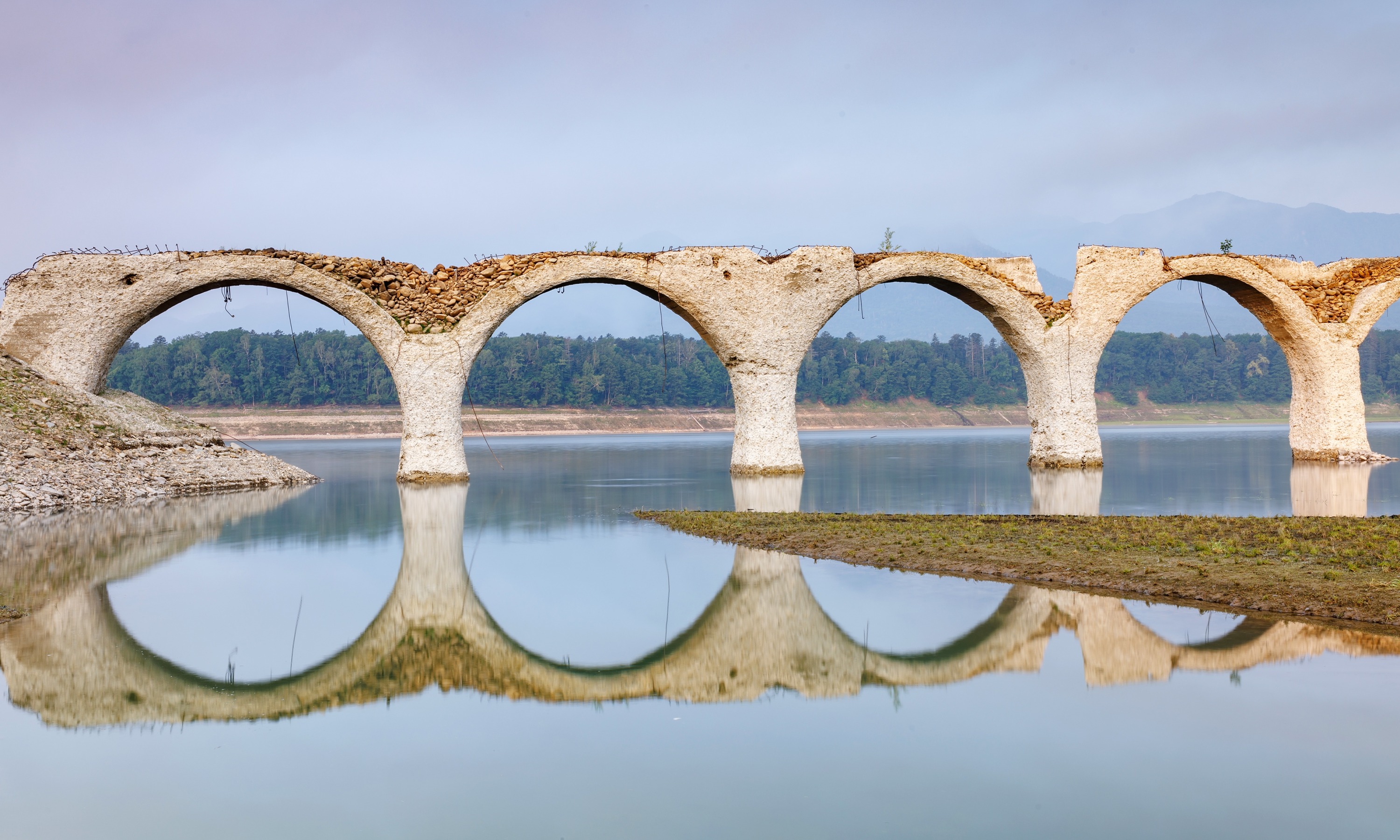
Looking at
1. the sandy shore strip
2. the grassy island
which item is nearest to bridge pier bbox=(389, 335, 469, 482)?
the grassy island

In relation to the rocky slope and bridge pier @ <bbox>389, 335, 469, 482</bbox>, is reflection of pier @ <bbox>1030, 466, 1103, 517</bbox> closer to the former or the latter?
bridge pier @ <bbox>389, 335, 469, 482</bbox>

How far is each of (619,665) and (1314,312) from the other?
23.8 m

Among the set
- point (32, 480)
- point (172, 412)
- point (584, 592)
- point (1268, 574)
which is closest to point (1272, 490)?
point (1268, 574)

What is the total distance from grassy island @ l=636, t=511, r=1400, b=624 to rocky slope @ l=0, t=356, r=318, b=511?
8.94 metres

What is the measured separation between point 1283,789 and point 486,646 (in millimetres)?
4425

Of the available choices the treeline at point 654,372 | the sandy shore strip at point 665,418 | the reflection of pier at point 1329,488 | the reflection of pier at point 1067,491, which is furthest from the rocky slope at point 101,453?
the treeline at point 654,372

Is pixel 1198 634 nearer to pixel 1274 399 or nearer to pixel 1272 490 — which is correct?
pixel 1272 490

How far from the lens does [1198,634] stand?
6621mm

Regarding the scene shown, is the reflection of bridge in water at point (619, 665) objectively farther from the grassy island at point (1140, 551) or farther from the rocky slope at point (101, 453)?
the rocky slope at point (101, 453)

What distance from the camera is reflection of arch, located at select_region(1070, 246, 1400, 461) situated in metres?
23.4

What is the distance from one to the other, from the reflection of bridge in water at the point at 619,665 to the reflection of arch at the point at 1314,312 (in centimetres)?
1720

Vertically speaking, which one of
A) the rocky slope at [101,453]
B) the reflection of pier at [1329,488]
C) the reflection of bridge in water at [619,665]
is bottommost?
the reflection of pier at [1329,488]

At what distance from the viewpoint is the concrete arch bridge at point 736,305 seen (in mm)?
18625

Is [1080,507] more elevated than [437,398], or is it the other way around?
[437,398]
